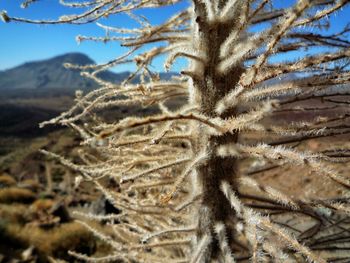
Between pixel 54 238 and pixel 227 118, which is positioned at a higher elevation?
pixel 227 118

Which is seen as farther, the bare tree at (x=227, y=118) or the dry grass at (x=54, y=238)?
→ the dry grass at (x=54, y=238)

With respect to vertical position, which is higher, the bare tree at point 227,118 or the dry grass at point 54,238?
the bare tree at point 227,118

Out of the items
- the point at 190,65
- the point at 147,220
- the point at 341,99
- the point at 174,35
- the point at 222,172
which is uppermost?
the point at 174,35

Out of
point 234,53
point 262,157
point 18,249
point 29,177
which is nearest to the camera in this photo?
point 262,157

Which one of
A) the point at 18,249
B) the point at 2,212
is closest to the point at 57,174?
the point at 2,212

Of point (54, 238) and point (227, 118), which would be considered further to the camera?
point (54, 238)

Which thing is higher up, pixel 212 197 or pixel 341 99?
pixel 341 99

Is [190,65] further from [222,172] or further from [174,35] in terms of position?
[222,172]

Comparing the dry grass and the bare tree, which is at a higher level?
the bare tree

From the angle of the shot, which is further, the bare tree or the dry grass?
the dry grass

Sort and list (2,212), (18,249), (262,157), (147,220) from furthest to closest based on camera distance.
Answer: (2,212), (18,249), (147,220), (262,157)

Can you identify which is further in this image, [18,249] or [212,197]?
[18,249]
